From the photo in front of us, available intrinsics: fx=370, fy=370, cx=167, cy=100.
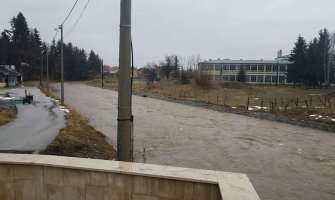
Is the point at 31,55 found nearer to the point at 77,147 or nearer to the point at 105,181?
the point at 77,147

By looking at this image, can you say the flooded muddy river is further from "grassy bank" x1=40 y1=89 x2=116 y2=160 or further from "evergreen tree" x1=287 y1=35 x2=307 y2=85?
"evergreen tree" x1=287 y1=35 x2=307 y2=85

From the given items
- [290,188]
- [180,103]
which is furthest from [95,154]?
[180,103]

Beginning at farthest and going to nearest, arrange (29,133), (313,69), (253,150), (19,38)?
(19,38) → (313,69) → (253,150) → (29,133)

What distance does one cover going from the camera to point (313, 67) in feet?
219

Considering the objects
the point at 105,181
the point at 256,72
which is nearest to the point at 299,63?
the point at 256,72

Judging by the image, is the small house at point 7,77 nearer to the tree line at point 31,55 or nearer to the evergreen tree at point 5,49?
the tree line at point 31,55

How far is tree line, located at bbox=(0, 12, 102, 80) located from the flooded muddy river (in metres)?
67.8

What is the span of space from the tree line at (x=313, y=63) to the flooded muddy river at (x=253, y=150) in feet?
143

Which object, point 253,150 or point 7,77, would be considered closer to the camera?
point 253,150

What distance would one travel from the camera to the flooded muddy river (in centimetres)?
1192

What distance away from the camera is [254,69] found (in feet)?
324

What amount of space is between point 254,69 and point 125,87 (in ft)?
317

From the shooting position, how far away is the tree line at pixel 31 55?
95.7 metres

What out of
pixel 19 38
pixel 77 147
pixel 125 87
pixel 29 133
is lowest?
pixel 77 147
